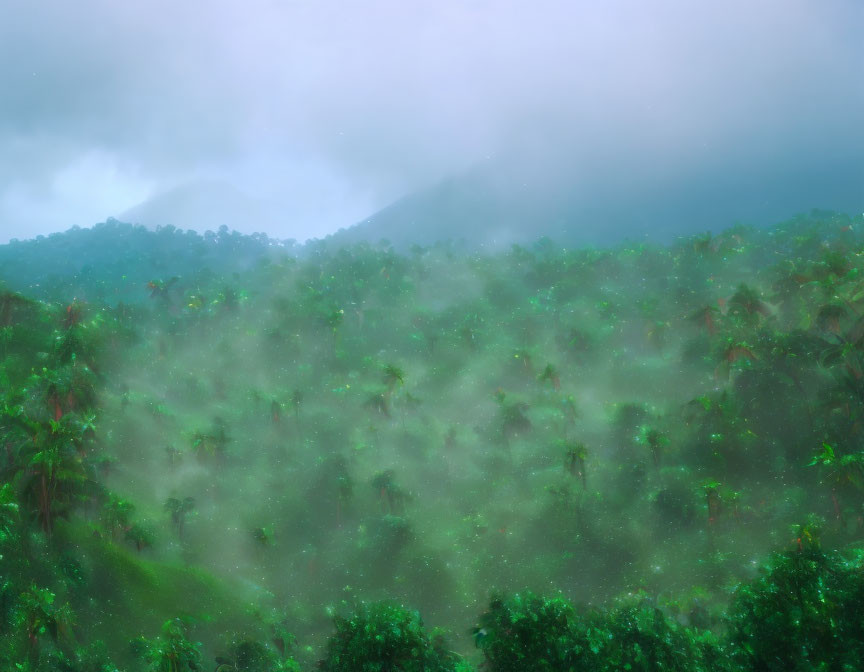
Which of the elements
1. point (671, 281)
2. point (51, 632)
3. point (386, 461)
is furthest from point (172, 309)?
point (671, 281)

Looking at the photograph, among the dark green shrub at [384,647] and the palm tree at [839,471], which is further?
the palm tree at [839,471]

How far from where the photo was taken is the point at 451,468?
41250 mm

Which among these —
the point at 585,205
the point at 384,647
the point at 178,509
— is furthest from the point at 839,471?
the point at 585,205

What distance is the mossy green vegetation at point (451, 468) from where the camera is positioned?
15.2m

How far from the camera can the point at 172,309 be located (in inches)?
2168

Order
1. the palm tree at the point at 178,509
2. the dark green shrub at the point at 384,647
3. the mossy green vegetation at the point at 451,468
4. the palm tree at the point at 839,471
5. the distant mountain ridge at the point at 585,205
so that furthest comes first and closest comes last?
the distant mountain ridge at the point at 585,205
the palm tree at the point at 178,509
the palm tree at the point at 839,471
the mossy green vegetation at the point at 451,468
the dark green shrub at the point at 384,647

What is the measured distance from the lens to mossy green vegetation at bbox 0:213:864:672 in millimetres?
15211

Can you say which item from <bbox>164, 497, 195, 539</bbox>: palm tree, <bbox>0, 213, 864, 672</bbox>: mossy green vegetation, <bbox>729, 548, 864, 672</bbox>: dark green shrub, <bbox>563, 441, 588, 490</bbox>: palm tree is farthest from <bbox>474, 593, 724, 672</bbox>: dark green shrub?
<bbox>164, 497, 195, 539</bbox>: palm tree

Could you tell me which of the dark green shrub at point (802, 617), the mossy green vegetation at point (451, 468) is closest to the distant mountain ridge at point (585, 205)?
the mossy green vegetation at point (451, 468)

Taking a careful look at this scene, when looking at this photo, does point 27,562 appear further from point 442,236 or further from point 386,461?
point 442,236

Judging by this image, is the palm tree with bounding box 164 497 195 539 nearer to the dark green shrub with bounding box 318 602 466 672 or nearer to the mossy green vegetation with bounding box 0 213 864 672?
the mossy green vegetation with bounding box 0 213 864 672

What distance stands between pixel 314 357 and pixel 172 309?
15542mm

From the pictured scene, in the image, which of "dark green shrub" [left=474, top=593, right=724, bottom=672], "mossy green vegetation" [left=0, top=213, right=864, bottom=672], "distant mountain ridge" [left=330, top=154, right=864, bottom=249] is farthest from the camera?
"distant mountain ridge" [left=330, top=154, right=864, bottom=249]

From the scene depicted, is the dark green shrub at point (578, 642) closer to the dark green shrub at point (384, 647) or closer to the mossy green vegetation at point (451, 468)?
the mossy green vegetation at point (451, 468)
